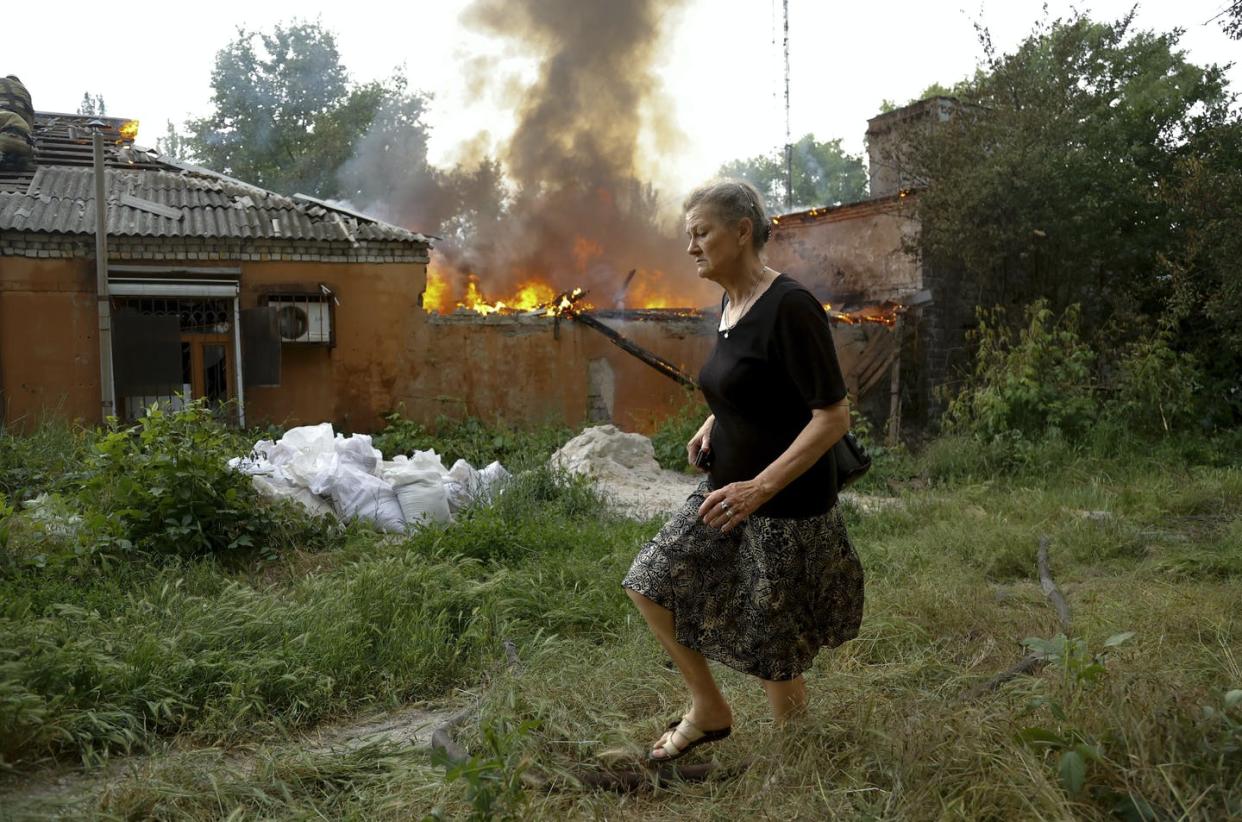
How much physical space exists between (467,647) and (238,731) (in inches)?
47.8

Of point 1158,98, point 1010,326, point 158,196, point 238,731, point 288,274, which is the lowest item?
point 238,731

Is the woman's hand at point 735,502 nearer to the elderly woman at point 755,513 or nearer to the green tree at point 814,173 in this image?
the elderly woman at point 755,513

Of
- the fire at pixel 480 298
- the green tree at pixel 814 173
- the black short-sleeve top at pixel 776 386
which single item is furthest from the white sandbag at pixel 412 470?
the green tree at pixel 814 173

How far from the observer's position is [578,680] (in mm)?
4195

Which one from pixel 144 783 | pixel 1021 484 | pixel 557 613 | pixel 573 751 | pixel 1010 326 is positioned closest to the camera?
pixel 144 783

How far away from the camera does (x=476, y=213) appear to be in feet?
61.6

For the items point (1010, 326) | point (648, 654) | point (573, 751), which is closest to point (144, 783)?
point (573, 751)

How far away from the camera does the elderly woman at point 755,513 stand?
286cm

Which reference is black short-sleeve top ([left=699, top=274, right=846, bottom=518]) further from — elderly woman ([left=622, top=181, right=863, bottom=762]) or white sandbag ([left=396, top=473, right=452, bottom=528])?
white sandbag ([left=396, top=473, right=452, bottom=528])

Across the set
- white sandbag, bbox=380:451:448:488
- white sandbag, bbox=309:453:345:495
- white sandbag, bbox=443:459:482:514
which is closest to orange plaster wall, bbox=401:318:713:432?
white sandbag, bbox=443:459:482:514

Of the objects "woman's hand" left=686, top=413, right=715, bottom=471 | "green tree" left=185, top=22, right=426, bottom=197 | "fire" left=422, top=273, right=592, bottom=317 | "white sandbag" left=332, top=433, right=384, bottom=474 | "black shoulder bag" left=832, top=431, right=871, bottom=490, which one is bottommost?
"white sandbag" left=332, top=433, right=384, bottom=474

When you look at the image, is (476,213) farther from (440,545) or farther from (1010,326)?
(440,545)

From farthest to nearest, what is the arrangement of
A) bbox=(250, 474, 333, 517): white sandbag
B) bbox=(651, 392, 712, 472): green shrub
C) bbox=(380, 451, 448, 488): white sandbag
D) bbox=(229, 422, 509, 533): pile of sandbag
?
1. bbox=(651, 392, 712, 472): green shrub
2. bbox=(380, 451, 448, 488): white sandbag
3. bbox=(229, 422, 509, 533): pile of sandbag
4. bbox=(250, 474, 333, 517): white sandbag

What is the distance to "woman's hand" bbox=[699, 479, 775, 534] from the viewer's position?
112 inches
